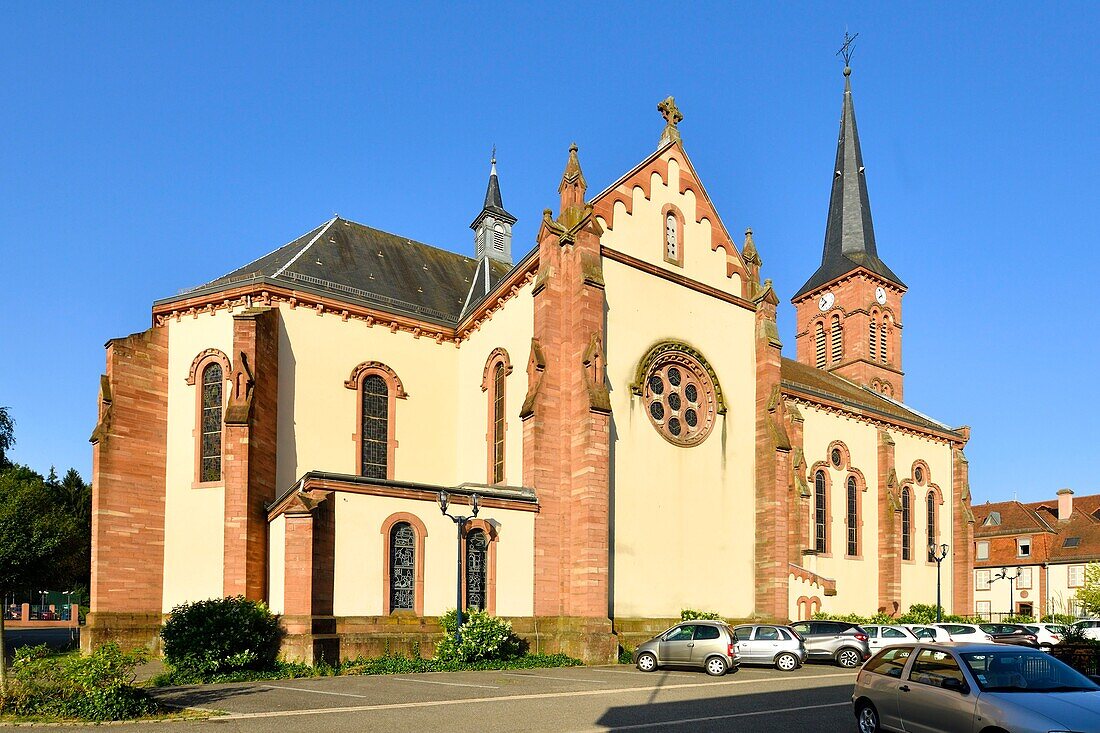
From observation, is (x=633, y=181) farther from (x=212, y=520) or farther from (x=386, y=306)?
(x=212, y=520)

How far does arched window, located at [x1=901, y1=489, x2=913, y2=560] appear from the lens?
4159cm

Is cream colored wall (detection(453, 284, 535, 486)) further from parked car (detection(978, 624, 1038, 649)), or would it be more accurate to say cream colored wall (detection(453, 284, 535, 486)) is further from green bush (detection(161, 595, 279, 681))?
parked car (detection(978, 624, 1038, 649))

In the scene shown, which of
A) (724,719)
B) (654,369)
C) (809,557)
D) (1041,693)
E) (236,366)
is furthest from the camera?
(809,557)

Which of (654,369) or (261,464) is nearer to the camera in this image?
(261,464)

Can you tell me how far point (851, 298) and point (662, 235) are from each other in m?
27.8

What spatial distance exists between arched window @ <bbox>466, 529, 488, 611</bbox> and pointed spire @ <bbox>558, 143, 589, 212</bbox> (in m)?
10.2

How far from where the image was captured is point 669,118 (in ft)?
102

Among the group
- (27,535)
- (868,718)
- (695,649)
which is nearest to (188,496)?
(27,535)

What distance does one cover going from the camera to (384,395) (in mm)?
29688

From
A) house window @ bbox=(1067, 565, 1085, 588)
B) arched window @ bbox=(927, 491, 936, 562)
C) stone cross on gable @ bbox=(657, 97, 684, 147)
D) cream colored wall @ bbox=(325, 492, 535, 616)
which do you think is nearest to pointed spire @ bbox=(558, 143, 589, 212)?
stone cross on gable @ bbox=(657, 97, 684, 147)

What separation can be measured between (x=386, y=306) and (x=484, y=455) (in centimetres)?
610

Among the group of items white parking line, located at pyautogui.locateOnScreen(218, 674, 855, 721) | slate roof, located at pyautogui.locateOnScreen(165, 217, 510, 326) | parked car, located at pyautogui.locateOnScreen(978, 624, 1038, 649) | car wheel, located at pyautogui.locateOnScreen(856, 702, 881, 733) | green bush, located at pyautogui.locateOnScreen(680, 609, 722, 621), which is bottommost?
parked car, located at pyautogui.locateOnScreen(978, 624, 1038, 649)

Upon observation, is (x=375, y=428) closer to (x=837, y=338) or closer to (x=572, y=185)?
(x=572, y=185)

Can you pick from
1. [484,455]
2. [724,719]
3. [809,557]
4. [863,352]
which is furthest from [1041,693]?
[863,352]
